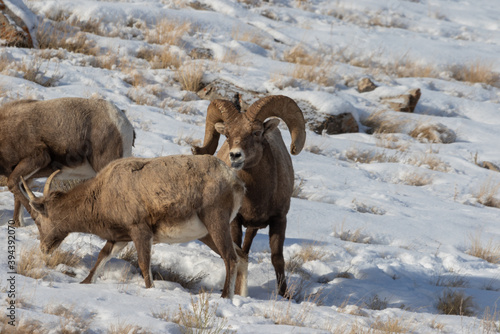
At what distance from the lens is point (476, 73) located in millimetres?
19938

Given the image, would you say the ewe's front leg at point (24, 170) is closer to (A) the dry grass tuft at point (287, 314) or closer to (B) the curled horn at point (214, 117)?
(B) the curled horn at point (214, 117)

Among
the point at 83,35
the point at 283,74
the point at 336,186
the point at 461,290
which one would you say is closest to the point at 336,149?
the point at 336,186

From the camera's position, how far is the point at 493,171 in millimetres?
13570

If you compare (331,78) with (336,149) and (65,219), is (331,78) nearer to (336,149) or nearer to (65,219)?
(336,149)

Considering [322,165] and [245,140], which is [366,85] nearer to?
[322,165]

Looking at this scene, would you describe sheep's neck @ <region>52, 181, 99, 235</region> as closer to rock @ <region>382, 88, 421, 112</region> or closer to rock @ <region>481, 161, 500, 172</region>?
rock @ <region>481, 161, 500, 172</region>

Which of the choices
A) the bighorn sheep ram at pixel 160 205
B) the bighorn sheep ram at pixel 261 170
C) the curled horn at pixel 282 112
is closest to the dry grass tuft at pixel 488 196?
the curled horn at pixel 282 112

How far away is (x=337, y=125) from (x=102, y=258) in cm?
947

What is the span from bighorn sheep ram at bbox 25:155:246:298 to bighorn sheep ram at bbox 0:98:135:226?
1.53 metres

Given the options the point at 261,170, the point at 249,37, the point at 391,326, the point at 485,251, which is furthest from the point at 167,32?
the point at 391,326

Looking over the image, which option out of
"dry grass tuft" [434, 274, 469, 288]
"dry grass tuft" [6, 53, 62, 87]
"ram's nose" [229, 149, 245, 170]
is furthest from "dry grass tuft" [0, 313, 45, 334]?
"dry grass tuft" [6, 53, 62, 87]

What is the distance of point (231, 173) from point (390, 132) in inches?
406

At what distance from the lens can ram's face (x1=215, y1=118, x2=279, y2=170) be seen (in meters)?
6.34

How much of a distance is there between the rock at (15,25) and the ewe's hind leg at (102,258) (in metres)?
8.96
